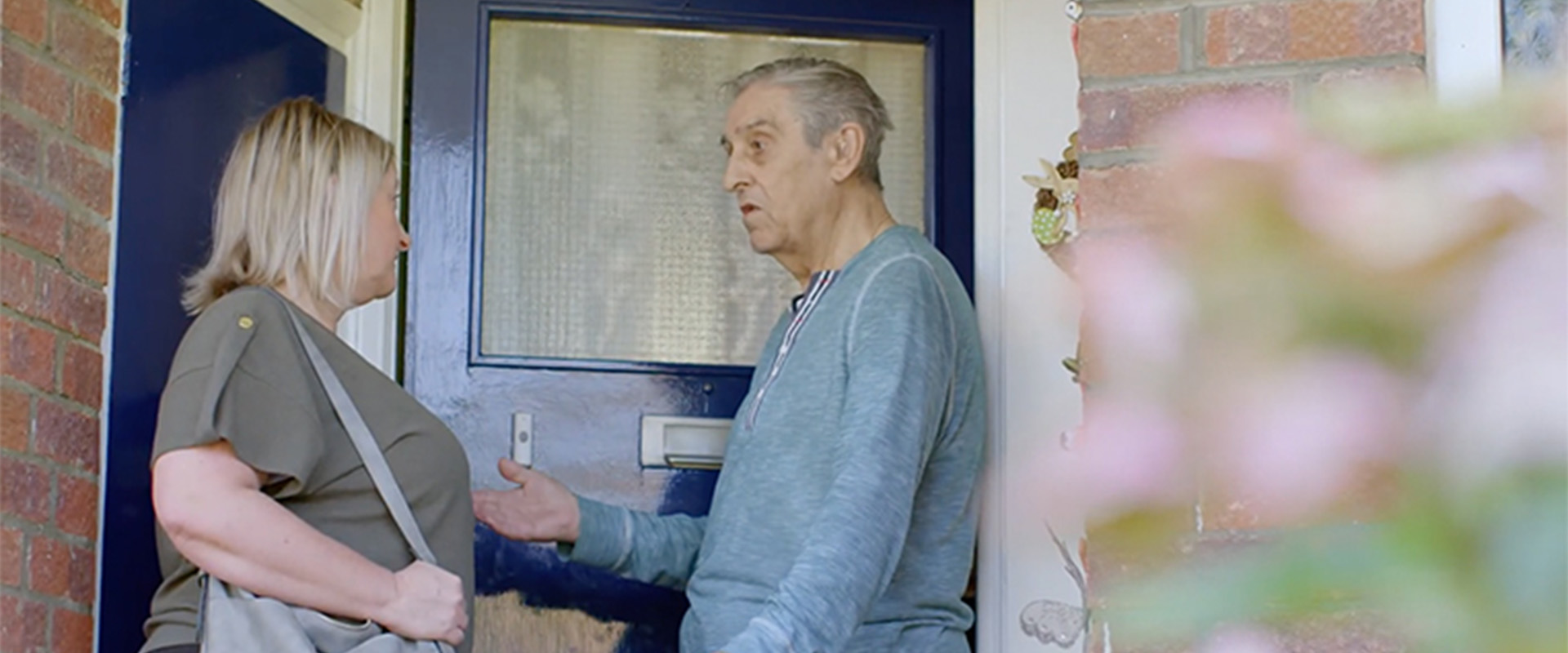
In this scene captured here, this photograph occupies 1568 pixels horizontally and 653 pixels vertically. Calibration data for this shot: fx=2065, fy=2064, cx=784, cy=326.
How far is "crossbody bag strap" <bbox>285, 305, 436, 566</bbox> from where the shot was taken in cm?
246

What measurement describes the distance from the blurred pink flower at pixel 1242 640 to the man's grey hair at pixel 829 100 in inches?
101

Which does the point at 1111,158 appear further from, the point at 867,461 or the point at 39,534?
the point at 39,534

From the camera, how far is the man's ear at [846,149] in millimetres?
3025

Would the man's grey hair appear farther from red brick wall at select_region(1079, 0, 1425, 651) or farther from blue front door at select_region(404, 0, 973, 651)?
red brick wall at select_region(1079, 0, 1425, 651)

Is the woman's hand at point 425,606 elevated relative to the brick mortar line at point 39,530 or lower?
lower

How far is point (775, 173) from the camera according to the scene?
3039 millimetres

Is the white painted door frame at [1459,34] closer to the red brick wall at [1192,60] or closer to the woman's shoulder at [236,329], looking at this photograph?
the red brick wall at [1192,60]

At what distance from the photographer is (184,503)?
2318 millimetres

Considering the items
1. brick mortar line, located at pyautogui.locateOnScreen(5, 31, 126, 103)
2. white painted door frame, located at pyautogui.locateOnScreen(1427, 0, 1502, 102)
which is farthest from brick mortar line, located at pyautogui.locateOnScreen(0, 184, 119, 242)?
white painted door frame, located at pyautogui.locateOnScreen(1427, 0, 1502, 102)

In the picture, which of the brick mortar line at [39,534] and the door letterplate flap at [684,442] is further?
the door letterplate flap at [684,442]

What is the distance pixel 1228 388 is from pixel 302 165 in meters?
2.28

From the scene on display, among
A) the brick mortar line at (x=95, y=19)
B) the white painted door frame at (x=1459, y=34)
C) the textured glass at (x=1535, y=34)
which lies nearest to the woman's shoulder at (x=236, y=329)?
the brick mortar line at (x=95, y=19)

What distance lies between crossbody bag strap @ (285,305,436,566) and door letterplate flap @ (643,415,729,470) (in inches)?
40.6

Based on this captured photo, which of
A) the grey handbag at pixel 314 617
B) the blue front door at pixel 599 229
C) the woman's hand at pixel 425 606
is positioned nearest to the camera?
the grey handbag at pixel 314 617
